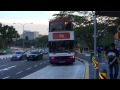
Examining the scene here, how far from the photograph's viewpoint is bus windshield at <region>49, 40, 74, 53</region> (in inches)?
1038

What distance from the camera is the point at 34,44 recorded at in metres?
136

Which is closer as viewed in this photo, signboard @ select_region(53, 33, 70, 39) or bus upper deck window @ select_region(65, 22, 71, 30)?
bus upper deck window @ select_region(65, 22, 71, 30)

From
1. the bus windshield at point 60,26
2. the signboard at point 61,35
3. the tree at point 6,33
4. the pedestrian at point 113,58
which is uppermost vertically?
the tree at point 6,33

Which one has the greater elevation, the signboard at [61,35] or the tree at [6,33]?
the tree at [6,33]

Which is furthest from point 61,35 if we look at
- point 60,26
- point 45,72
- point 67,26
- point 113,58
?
point 113,58

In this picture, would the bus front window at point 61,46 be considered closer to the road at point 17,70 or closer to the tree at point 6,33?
the road at point 17,70

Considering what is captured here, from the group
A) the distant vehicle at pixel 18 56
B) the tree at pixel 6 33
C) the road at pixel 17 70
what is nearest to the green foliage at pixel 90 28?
the distant vehicle at pixel 18 56

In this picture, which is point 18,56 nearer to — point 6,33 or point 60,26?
point 60,26

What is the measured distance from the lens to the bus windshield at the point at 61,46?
26.4 m

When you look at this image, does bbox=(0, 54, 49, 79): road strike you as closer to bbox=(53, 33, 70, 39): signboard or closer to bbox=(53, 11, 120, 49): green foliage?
bbox=(53, 33, 70, 39): signboard

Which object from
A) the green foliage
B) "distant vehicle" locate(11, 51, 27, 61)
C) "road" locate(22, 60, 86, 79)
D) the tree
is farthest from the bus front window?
the tree
